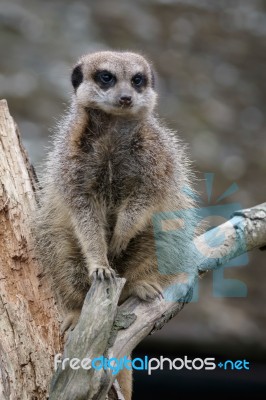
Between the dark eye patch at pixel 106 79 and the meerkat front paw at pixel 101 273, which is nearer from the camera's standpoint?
the meerkat front paw at pixel 101 273

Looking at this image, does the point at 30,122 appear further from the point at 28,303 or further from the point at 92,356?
the point at 92,356

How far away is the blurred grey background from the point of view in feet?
19.0

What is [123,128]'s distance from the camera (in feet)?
10.9


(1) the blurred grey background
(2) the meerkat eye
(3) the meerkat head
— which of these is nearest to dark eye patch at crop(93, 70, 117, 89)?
(3) the meerkat head

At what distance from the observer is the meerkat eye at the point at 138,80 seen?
3.38m

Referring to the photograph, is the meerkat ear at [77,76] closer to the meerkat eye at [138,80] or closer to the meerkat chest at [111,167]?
the meerkat eye at [138,80]

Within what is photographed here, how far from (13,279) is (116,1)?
5.52 meters

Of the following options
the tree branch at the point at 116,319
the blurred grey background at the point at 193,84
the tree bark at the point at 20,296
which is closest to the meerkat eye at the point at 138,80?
the tree bark at the point at 20,296

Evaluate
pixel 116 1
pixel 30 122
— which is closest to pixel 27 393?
pixel 30 122

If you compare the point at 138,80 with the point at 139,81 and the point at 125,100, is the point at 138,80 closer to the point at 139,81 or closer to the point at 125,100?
the point at 139,81

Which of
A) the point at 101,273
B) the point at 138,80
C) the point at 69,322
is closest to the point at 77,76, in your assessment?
the point at 138,80

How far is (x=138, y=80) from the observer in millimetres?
3412

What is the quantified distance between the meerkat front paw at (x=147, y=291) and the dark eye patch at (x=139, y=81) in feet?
3.24

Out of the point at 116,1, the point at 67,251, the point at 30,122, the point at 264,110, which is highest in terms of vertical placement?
the point at 116,1
